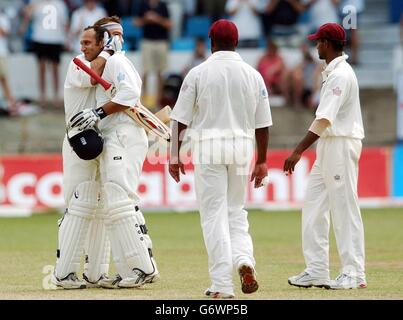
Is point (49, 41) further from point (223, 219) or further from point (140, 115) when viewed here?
point (223, 219)

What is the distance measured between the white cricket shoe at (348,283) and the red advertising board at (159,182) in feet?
32.7

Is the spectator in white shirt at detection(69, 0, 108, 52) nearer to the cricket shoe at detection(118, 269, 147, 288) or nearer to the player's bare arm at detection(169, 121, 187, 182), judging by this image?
the cricket shoe at detection(118, 269, 147, 288)

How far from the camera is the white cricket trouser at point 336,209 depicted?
34.3 ft

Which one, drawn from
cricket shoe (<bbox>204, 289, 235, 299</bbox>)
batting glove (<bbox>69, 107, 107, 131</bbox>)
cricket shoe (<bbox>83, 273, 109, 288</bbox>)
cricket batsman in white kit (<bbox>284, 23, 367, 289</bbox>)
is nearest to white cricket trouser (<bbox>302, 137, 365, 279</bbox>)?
cricket batsman in white kit (<bbox>284, 23, 367, 289</bbox>)

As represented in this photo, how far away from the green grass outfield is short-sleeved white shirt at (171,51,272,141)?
1.33m

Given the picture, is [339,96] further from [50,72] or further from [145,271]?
[50,72]

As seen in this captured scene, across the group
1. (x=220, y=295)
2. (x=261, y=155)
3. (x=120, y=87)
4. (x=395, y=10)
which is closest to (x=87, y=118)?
(x=120, y=87)

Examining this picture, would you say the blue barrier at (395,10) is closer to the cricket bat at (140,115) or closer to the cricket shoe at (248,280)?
the cricket bat at (140,115)

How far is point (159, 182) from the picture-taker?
2056 cm

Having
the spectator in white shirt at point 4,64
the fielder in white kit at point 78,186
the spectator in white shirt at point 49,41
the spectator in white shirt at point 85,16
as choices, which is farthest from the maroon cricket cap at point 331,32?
the spectator in white shirt at point 4,64

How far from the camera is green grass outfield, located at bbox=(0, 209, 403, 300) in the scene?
33.2 feet

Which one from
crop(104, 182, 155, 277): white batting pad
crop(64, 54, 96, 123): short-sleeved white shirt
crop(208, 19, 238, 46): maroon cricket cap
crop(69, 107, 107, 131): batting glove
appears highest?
crop(208, 19, 238, 46): maroon cricket cap
